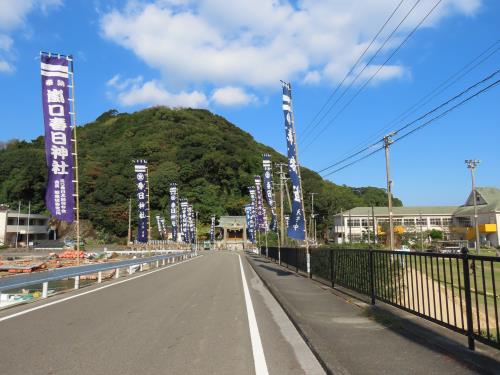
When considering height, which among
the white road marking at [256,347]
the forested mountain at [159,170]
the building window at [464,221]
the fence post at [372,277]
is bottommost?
the white road marking at [256,347]

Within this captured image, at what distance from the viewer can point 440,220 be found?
101625mm

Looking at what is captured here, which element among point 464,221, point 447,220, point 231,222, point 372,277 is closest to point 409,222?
point 447,220

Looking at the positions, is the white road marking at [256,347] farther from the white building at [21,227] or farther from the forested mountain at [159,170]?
the forested mountain at [159,170]

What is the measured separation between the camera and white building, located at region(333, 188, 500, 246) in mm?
75062

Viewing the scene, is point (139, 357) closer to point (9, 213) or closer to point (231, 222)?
point (9, 213)

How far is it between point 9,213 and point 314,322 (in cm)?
10264

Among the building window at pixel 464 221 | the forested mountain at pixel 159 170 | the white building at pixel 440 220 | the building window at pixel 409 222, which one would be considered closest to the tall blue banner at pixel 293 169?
the white building at pixel 440 220

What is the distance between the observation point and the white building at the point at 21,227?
→ 301 feet

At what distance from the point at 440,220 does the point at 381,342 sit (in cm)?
10347

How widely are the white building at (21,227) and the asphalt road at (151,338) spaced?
91.2 meters

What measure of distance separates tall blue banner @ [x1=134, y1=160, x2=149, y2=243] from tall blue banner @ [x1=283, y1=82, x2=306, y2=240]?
1874cm

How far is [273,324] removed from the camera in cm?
870

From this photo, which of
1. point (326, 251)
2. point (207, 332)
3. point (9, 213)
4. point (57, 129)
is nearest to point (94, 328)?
point (207, 332)

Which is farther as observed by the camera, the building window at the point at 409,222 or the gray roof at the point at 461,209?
the building window at the point at 409,222
